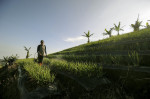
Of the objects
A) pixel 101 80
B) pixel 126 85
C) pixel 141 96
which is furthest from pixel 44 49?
pixel 141 96

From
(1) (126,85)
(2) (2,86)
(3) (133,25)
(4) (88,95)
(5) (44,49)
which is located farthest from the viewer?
(3) (133,25)

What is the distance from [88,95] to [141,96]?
5.68 ft

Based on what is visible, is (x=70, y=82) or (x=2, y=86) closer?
(x=70, y=82)

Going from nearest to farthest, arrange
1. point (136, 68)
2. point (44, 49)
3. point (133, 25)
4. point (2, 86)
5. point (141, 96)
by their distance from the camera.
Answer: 1. point (141, 96)
2. point (136, 68)
3. point (2, 86)
4. point (44, 49)
5. point (133, 25)

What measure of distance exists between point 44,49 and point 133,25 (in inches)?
989

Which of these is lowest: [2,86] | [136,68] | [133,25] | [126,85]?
[2,86]

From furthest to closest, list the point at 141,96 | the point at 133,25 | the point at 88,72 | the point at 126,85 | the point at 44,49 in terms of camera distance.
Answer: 1. the point at 133,25
2. the point at 44,49
3. the point at 88,72
4. the point at 126,85
5. the point at 141,96

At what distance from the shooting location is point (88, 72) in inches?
166

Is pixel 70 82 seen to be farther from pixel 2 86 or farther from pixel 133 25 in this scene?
pixel 133 25

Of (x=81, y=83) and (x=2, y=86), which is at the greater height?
(x=81, y=83)

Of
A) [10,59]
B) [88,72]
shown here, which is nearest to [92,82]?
[88,72]

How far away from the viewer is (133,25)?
908 inches

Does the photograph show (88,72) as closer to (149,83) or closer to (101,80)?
(101,80)

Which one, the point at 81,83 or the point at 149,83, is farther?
the point at 81,83
